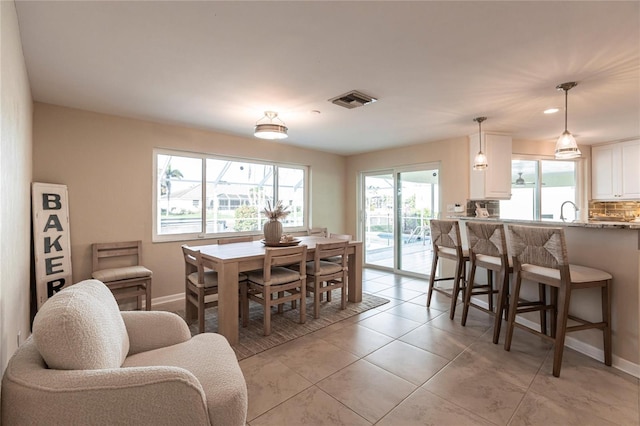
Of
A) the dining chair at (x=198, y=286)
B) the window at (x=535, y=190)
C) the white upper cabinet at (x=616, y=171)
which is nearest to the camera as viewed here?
the dining chair at (x=198, y=286)

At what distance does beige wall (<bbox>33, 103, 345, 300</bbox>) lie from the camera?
3166 mm

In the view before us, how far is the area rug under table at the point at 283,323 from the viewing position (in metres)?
2.69

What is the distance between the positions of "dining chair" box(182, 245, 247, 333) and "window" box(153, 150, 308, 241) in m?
1.08

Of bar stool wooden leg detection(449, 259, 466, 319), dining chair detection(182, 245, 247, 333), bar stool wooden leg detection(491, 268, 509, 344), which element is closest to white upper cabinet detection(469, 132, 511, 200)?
bar stool wooden leg detection(449, 259, 466, 319)

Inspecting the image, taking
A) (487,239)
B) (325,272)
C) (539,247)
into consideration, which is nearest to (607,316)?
(539,247)

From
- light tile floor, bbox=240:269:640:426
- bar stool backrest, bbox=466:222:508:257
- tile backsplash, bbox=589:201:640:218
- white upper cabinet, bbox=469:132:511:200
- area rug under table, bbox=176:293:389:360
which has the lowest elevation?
light tile floor, bbox=240:269:640:426

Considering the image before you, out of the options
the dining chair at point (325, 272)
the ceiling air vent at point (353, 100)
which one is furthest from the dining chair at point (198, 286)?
the ceiling air vent at point (353, 100)

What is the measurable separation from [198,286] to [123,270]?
1.14m

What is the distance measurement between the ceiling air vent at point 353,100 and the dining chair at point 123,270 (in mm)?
2808

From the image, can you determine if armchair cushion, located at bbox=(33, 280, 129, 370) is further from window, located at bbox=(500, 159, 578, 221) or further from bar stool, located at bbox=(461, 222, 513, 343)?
window, located at bbox=(500, 159, 578, 221)

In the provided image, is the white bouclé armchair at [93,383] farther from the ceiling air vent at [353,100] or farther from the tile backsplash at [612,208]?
the tile backsplash at [612,208]

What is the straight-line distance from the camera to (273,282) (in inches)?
115

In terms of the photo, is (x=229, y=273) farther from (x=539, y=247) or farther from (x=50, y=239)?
(x=539, y=247)

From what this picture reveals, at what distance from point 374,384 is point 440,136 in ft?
12.3
